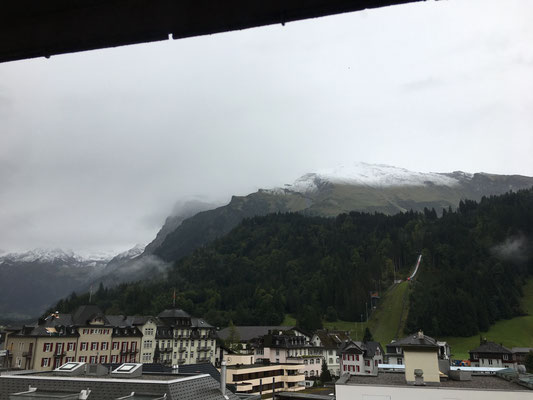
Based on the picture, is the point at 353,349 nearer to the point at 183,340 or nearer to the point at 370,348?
the point at 370,348

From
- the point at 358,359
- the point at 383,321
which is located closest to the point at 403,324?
the point at 383,321

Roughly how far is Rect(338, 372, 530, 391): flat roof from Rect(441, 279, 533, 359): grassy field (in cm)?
8830

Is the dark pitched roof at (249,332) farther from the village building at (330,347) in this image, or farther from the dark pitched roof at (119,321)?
the dark pitched roof at (119,321)

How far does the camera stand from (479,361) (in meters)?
84.8

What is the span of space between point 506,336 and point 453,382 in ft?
378

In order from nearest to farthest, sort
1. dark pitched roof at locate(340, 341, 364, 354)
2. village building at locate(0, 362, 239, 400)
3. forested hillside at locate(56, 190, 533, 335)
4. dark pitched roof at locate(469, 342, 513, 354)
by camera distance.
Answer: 1. village building at locate(0, 362, 239, 400)
2. dark pitched roof at locate(469, 342, 513, 354)
3. dark pitched roof at locate(340, 341, 364, 354)
4. forested hillside at locate(56, 190, 533, 335)

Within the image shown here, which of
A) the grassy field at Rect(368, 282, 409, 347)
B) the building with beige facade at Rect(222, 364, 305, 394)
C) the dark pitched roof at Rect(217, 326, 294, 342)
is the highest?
Result: the grassy field at Rect(368, 282, 409, 347)

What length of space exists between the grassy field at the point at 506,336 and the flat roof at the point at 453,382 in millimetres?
88295

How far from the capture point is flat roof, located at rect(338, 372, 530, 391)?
2312cm

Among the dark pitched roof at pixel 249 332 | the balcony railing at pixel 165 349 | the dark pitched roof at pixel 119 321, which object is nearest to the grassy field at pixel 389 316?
the dark pitched roof at pixel 249 332

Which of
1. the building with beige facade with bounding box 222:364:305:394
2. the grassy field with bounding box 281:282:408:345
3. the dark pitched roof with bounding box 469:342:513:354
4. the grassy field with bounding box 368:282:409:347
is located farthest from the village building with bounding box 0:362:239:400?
the grassy field with bounding box 281:282:408:345

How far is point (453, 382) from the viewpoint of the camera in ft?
81.6

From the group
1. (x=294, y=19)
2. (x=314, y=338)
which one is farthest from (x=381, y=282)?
(x=294, y=19)

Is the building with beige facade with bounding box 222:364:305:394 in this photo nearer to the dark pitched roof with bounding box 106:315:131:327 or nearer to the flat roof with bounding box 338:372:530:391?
the dark pitched roof with bounding box 106:315:131:327
